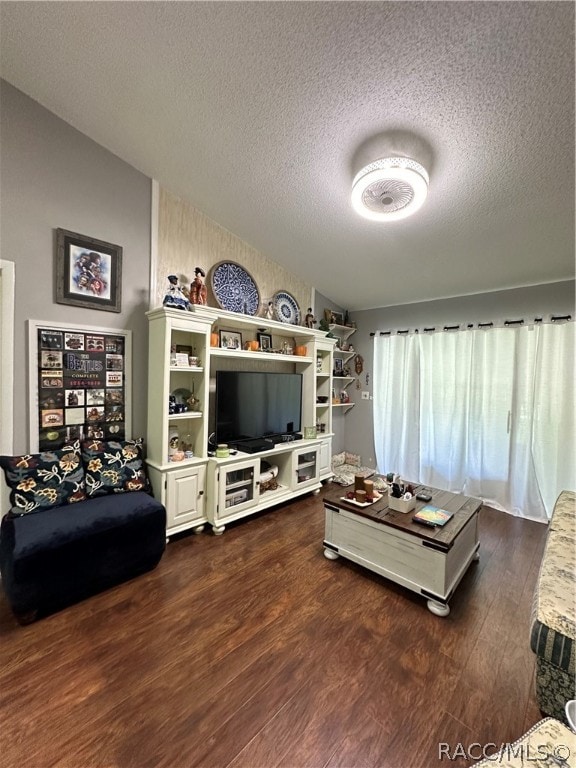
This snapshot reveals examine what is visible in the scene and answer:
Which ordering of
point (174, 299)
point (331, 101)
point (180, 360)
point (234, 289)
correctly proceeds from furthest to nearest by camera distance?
1. point (234, 289)
2. point (180, 360)
3. point (174, 299)
4. point (331, 101)

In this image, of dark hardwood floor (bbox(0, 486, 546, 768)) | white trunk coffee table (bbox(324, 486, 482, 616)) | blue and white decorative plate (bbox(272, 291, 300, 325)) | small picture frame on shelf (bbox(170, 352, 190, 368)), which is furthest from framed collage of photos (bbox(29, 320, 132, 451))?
white trunk coffee table (bbox(324, 486, 482, 616))

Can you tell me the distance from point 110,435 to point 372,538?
2.18 metres

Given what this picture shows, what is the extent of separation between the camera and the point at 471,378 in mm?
3393

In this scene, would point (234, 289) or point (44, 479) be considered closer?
point (44, 479)

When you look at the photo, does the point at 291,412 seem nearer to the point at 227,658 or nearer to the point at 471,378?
the point at 471,378

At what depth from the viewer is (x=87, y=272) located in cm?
235

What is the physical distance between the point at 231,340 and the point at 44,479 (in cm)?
188

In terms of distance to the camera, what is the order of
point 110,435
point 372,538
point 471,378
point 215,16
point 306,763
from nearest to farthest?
1. point 306,763
2. point 215,16
3. point 372,538
4. point 110,435
5. point 471,378

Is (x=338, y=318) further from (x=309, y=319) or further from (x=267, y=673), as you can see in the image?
(x=267, y=673)

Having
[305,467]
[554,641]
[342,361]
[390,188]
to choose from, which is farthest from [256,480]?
[390,188]

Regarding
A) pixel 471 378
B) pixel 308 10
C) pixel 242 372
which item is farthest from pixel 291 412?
pixel 308 10

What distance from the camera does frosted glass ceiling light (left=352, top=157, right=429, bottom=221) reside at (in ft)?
5.60

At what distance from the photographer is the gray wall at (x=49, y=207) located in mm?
2035

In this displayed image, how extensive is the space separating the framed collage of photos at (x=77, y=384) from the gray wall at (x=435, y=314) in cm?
306
